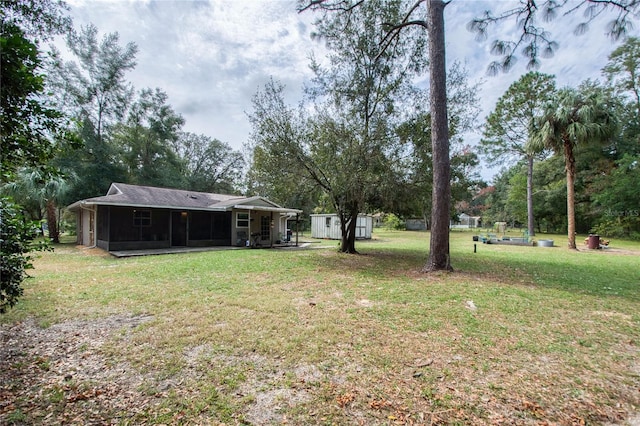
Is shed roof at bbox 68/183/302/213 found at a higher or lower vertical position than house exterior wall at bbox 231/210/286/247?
higher

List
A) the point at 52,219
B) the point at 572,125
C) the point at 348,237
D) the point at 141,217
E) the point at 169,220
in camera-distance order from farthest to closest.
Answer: the point at 52,219
the point at 572,125
the point at 169,220
the point at 141,217
the point at 348,237

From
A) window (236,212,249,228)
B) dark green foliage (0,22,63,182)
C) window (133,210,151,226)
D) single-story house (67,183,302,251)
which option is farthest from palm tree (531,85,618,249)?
window (133,210,151,226)

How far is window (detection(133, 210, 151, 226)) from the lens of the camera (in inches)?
501

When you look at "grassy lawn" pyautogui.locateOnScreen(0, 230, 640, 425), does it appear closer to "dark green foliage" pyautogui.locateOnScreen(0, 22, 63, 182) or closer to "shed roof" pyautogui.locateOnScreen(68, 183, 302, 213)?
"dark green foliage" pyautogui.locateOnScreen(0, 22, 63, 182)

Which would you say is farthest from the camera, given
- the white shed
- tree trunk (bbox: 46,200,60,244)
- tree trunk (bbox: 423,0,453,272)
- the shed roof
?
the white shed

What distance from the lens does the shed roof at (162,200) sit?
464 inches

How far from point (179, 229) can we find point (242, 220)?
324 centimetres

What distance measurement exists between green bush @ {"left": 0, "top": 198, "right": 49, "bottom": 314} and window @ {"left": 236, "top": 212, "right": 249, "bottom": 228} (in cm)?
1254

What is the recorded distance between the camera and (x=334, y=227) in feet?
71.7

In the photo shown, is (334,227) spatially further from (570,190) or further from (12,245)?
(12,245)

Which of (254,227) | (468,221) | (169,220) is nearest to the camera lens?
(169,220)

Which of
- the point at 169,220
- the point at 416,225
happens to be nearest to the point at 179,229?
the point at 169,220

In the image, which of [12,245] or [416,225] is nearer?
[12,245]

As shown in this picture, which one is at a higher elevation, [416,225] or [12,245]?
[12,245]
